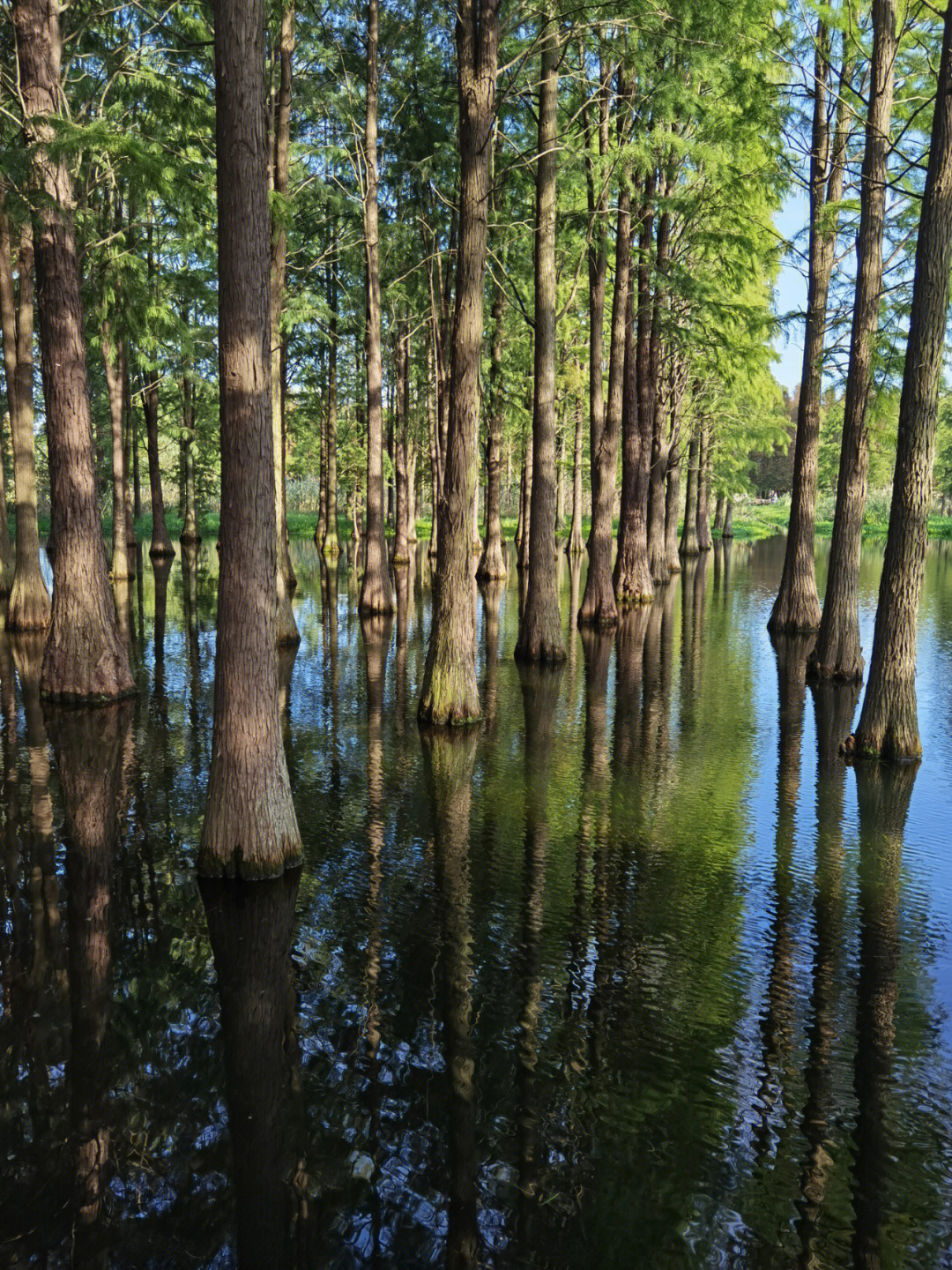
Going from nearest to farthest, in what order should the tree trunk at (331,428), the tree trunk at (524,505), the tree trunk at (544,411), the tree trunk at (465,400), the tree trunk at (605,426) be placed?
the tree trunk at (465,400)
the tree trunk at (544,411)
the tree trunk at (605,426)
the tree trunk at (524,505)
the tree trunk at (331,428)

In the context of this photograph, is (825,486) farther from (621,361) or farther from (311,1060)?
(311,1060)

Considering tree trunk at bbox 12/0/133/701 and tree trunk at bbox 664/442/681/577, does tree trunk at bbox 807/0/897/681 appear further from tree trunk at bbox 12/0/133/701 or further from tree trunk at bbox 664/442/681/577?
tree trunk at bbox 664/442/681/577

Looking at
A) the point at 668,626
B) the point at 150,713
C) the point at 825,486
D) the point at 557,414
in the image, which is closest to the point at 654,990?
the point at 150,713

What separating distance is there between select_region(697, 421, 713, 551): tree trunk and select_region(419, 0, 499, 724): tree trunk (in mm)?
30440

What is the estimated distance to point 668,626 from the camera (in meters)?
21.7

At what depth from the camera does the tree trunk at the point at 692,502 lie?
139 feet

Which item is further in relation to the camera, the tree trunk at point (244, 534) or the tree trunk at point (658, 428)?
the tree trunk at point (658, 428)

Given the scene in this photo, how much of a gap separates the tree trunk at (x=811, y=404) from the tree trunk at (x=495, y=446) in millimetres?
7606

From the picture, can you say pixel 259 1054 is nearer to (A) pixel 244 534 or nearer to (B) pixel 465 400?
(A) pixel 244 534

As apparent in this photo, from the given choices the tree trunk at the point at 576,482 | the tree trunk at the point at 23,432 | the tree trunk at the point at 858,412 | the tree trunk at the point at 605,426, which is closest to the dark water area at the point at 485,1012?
the tree trunk at the point at 858,412

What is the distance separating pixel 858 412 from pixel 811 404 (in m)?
4.51

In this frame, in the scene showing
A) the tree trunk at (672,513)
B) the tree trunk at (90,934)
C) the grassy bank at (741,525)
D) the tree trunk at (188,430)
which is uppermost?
the tree trunk at (188,430)

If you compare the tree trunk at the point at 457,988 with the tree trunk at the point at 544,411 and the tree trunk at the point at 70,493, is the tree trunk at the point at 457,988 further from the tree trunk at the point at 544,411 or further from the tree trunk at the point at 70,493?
the tree trunk at the point at 544,411

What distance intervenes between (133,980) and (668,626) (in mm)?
17532
